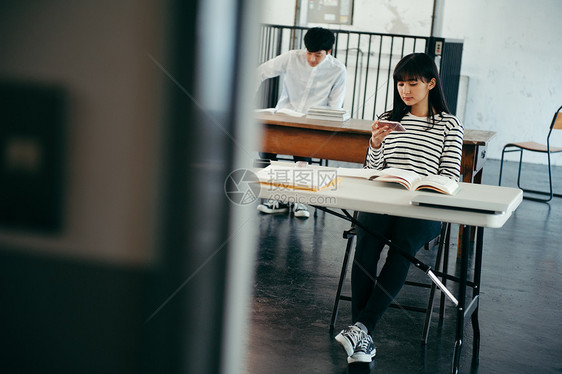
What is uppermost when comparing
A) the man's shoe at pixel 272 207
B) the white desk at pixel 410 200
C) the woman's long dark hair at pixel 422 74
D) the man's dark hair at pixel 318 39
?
the man's dark hair at pixel 318 39

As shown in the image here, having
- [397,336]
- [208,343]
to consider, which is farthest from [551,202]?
[208,343]

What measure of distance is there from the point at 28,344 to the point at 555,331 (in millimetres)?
2613

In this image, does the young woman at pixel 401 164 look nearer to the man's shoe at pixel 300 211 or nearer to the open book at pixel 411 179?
the open book at pixel 411 179

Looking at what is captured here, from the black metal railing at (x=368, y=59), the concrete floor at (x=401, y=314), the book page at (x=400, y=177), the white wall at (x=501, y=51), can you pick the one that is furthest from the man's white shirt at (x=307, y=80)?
the white wall at (x=501, y=51)

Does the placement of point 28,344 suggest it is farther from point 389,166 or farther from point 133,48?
point 389,166

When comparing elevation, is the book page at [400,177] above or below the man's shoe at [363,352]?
above

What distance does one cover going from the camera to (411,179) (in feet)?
6.81

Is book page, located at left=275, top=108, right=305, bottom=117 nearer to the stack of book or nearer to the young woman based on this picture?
the stack of book

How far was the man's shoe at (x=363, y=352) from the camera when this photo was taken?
81.6 inches

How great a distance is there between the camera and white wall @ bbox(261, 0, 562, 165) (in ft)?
23.7

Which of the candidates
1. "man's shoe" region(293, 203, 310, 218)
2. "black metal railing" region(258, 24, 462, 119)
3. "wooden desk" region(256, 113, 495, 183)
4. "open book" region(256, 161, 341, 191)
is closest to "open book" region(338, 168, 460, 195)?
"open book" region(256, 161, 341, 191)

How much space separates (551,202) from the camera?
516 cm

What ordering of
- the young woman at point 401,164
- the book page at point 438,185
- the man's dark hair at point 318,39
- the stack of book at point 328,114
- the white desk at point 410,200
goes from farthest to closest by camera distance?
the man's dark hair at point 318,39, the stack of book at point 328,114, the young woman at point 401,164, the book page at point 438,185, the white desk at point 410,200

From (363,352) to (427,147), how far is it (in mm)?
820
